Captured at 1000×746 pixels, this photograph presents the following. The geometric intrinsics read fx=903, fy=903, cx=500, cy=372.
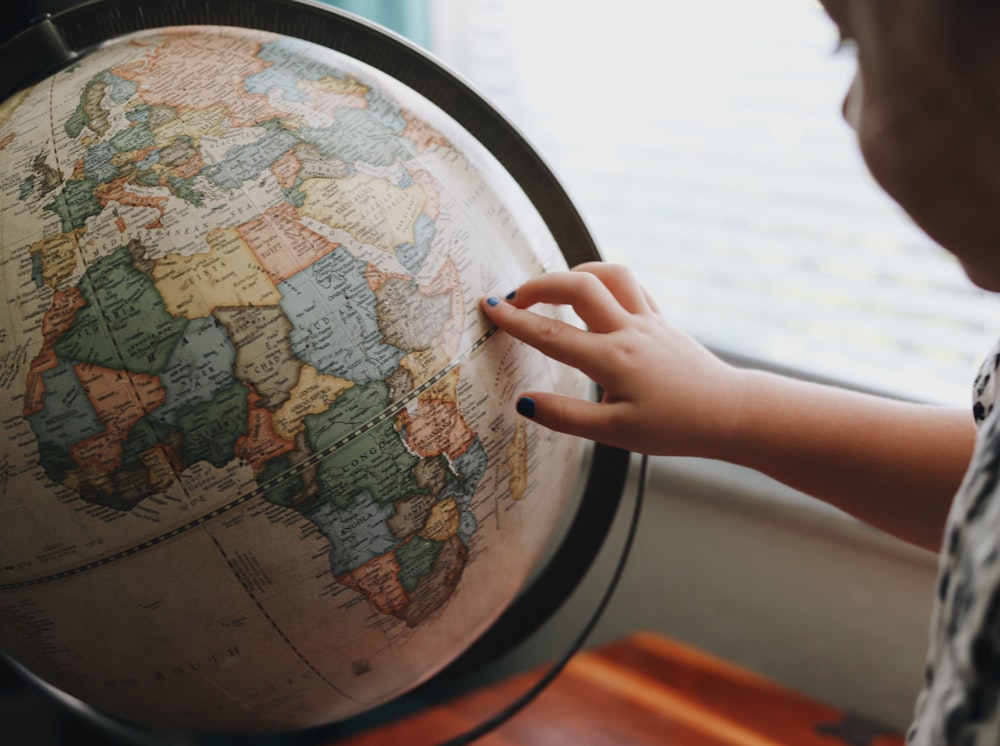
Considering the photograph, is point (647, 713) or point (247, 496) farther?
point (647, 713)

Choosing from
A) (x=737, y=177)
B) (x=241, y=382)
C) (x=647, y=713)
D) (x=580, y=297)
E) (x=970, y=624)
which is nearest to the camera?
(x=970, y=624)

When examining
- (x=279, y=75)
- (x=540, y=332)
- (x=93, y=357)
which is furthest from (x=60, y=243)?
(x=540, y=332)

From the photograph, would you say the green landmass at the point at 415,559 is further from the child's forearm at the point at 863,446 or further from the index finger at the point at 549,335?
the child's forearm at the point at 863,446

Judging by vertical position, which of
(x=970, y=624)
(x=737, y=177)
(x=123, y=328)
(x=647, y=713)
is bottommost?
(x=647, y=713)

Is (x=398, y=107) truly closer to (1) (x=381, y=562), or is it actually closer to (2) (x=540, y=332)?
(2) (x=540, y=332)

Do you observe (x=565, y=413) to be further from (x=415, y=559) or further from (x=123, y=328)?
(x=123, y=328)

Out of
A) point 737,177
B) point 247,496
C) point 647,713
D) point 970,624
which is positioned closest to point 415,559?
point 247,496

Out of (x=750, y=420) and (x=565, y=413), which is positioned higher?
(x=565, y=413)
